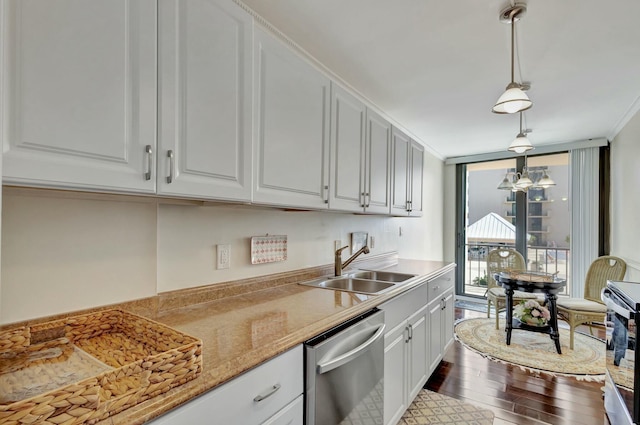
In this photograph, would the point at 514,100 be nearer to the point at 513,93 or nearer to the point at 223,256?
the point at 513,93

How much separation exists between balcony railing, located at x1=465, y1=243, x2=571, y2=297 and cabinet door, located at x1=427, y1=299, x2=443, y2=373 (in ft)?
7.27

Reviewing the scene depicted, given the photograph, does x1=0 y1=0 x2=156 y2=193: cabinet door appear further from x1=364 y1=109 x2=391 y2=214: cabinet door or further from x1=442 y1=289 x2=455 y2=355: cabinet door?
x1=442 y1=289 x2=455 y2=355: cabinet door

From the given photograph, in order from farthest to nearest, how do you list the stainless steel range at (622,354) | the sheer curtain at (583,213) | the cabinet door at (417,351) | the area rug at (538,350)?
the sheer curtain at (583,213), the area rug at (538,350), the cabinet door at (417,351), the stainless steel range at (622,354)

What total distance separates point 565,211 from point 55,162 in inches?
222

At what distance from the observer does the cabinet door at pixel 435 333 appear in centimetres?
247

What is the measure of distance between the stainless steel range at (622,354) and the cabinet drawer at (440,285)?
1005 mm

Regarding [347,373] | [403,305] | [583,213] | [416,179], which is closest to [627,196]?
[583,213]

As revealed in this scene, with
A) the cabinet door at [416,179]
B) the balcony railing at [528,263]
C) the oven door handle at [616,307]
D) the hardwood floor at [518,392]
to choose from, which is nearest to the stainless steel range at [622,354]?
the oven door handle at [616,307]

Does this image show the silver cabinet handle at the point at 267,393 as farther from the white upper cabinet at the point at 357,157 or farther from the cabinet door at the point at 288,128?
the white upper cabinet at the point at 357,157

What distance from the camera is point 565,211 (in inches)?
182

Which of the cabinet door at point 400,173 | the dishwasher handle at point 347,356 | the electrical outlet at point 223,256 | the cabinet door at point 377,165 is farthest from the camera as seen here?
the cabinet door at point 400,173

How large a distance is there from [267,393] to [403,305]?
1.18 metres

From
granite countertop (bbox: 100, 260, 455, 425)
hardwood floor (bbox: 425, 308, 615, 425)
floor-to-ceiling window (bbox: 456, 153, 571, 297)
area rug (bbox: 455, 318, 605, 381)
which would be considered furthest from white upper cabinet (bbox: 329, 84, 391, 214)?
floor-to-ceiling window (bbox: 456, 153, 571, 297)

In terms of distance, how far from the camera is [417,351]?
7.22 ft
